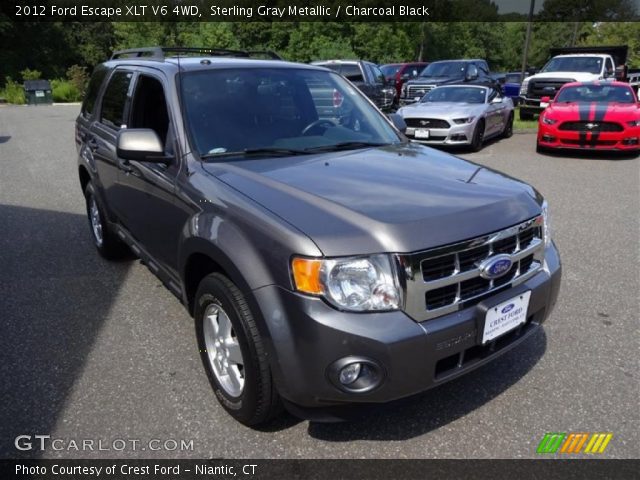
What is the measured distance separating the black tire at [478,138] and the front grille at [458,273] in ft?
29.5

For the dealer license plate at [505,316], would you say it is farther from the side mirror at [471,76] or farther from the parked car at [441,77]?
the side mirror at [471,76]

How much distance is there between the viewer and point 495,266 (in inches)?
93.2

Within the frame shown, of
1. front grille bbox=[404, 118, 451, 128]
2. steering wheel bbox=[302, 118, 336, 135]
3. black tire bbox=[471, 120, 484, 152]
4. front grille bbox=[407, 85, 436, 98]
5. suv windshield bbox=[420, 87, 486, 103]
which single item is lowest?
black tire bbox=[471, 120, 484, 152]

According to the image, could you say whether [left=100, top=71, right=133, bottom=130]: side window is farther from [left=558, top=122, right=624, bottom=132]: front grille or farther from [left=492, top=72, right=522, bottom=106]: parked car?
[left=492, top=72, right=522, bottom=106]: parked car

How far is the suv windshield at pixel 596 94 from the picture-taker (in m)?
10.8

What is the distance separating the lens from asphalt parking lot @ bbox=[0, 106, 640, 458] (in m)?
2.58

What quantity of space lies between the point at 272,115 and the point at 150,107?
89 cm

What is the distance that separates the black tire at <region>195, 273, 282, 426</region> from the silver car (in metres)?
8.48

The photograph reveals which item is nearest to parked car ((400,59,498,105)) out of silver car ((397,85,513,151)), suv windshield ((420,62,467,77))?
suv windshield ((420,62,467,77))

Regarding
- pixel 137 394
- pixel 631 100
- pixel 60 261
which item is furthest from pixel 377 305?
pixel 631 100

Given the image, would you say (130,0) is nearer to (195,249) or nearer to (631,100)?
(631,100)

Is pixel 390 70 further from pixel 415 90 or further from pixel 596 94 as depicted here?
pixel 596 94

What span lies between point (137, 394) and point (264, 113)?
71.0 inches

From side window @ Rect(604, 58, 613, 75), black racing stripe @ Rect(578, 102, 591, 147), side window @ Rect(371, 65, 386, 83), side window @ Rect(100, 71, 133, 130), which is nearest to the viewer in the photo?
side window @ Rect(100, 71, 133, 130)
